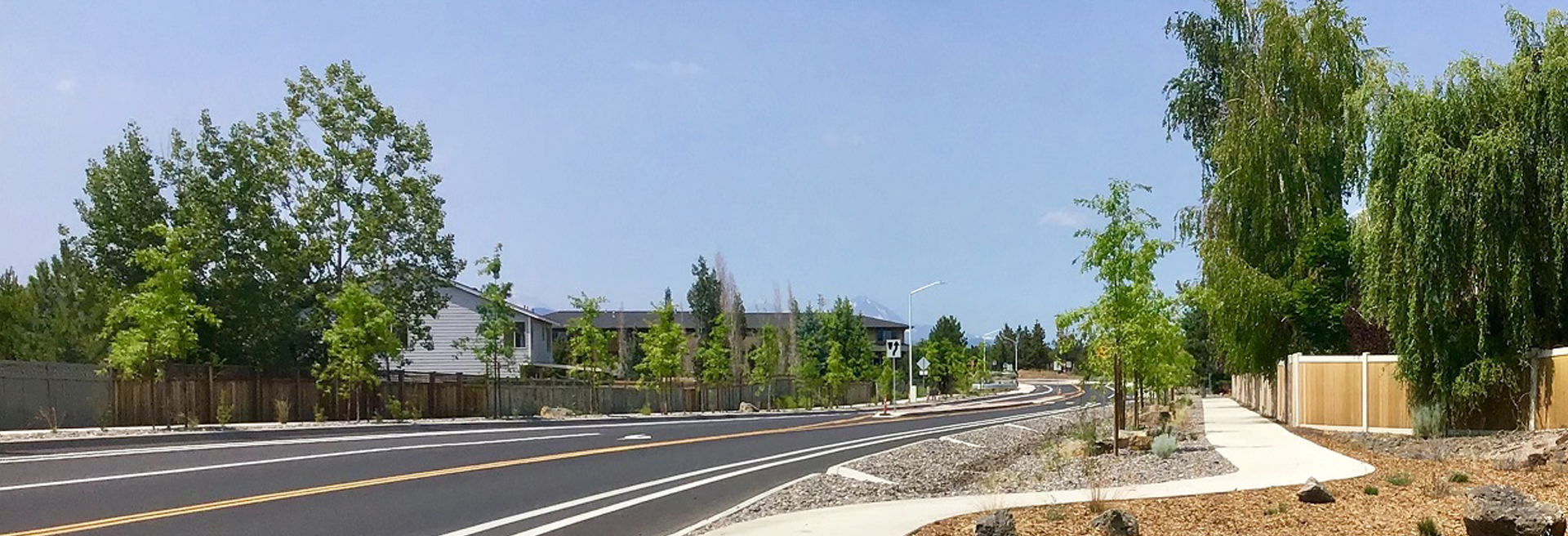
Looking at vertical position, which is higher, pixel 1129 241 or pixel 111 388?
pixel 1129 241

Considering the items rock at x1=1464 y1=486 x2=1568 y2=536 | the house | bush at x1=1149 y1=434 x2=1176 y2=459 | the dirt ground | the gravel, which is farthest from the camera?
the house

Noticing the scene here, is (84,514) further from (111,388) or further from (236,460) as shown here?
(111,388)

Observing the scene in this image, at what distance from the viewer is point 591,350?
5309cm

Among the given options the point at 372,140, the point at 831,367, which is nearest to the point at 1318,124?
the point at 372,140

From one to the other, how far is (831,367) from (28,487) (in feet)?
179

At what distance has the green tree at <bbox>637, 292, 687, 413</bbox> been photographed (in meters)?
54.7

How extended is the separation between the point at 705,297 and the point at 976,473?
73991 millimetres

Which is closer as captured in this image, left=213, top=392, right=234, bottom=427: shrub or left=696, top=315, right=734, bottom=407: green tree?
left=213, top=392, right=234, bottom=427: shrub

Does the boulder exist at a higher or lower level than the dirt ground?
lower

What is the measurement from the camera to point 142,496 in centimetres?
1531

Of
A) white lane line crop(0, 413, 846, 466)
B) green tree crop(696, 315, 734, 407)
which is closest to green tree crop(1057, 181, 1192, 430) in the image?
white lane line crop(0, 413, 846, 466)

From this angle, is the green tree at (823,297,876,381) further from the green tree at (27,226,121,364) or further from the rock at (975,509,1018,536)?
the rock at (975,509,1018,536)

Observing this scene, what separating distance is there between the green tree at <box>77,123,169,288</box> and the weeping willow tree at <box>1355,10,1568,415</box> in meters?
38.1

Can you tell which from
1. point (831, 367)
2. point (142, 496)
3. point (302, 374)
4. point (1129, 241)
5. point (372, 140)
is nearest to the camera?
→ point (142, 496)
